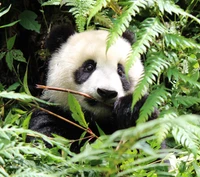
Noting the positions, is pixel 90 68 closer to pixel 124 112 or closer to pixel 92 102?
pixel 92 102

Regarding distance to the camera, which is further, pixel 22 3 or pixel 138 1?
pixel 22 3

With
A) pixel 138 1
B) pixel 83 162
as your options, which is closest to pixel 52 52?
pixel 138 1

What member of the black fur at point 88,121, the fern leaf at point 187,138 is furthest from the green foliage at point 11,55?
the fern leaf at point 187,138

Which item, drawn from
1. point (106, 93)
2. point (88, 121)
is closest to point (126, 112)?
point (106, 93)

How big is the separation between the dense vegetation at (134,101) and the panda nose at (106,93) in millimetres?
321

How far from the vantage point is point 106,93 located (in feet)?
11.6

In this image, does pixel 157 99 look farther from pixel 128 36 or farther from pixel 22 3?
pixel 22 3

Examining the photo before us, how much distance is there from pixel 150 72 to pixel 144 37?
0.81 ft

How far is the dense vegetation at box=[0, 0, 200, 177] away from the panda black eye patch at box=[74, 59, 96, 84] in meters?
0.41

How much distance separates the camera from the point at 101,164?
2229mm

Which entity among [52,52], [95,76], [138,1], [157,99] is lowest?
[52,52]

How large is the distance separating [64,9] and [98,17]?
1.60 meters

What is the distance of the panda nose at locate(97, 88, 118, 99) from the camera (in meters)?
3.53

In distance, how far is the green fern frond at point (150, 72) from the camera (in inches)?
107
